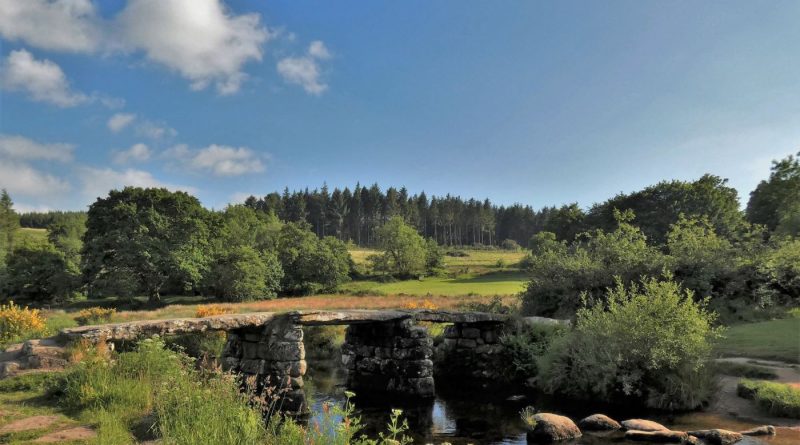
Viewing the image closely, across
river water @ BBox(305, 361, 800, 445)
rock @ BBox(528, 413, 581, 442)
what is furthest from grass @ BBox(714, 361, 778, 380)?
rock @ BBox(528, 413, 581, 442)

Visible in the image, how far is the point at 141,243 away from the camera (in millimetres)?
40156

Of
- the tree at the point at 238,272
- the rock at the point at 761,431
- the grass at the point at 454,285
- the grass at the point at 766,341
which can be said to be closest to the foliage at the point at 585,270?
the grass at the point at 766,341

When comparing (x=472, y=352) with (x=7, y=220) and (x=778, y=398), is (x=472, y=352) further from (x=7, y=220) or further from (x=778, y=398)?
(x=7, y=220)

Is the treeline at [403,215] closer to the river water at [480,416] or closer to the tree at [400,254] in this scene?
the tree at [400,254]

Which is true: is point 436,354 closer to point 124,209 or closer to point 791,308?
point 791,308

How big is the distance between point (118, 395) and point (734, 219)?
60813 millimetres

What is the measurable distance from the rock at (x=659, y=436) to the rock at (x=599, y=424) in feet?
2.76

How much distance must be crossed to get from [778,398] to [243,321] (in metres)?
14.4

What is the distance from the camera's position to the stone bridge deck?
11508 mm

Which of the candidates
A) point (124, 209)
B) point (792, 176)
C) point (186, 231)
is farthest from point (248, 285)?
point (792, 176)

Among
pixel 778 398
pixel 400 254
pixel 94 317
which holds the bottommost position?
pixel 778 398

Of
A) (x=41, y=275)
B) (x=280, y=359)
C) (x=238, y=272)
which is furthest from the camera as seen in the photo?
(x=41, y=275)

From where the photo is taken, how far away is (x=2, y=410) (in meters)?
6.87

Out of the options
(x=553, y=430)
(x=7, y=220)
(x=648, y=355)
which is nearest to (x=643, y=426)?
(x=553, y=430)
